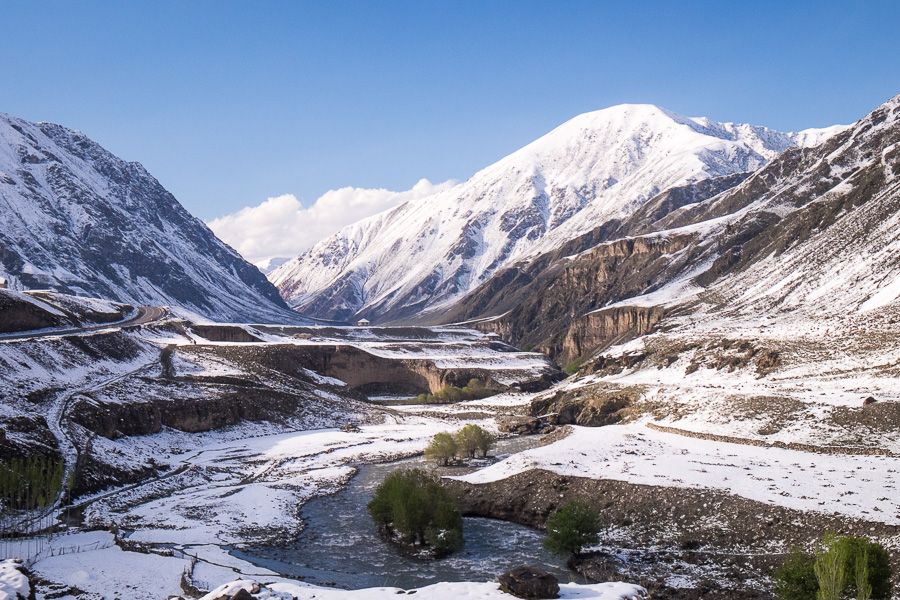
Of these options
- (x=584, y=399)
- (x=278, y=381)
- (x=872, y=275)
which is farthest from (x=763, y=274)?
(x=278, y=381)

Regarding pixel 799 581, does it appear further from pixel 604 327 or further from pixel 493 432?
pixel 604 327

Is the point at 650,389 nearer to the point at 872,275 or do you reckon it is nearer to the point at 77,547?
the point at 872,275

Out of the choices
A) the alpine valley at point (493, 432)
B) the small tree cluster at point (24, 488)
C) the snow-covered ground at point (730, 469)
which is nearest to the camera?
the alpine valley at point (493, 432)

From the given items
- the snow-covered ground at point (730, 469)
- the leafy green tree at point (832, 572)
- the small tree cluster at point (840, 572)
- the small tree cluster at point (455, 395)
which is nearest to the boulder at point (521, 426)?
the snow-covered ground at point (730, 469)

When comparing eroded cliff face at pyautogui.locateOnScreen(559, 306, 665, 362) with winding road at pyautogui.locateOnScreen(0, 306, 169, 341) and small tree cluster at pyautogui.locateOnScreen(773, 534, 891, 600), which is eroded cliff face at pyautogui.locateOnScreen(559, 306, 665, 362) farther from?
A: small tree cluster at pyautogui.locateOnScreen(773, 534, 891, 600)

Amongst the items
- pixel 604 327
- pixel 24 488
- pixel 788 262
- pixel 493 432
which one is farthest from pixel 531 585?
pixel 604 327

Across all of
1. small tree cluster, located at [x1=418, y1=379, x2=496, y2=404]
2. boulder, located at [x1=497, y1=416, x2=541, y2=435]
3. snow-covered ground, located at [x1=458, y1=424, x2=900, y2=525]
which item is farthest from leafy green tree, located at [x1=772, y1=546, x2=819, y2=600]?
small tree cluster, located at [x1=418, y1=379, x2=496, y2=404]

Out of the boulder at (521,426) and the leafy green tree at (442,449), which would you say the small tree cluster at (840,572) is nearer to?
the leafy green tree at (442,449)
